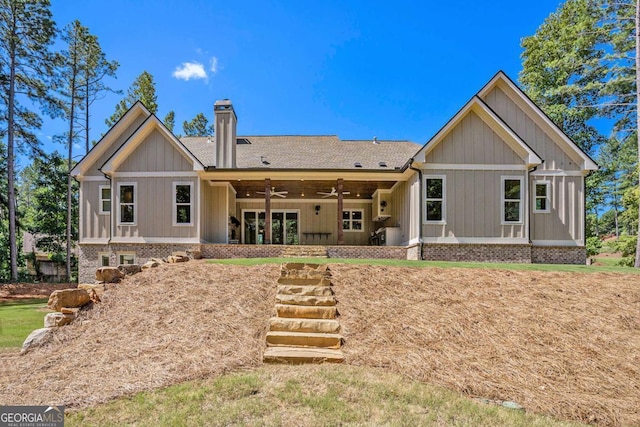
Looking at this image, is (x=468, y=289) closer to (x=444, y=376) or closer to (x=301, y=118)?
A: (x=444, y=376)

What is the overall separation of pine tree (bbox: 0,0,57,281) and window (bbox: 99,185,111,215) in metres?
8.07

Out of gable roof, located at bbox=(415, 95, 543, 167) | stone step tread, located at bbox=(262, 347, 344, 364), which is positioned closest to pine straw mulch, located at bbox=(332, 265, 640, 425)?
stone step tread, located at bbox=(262, 347, 344, 364)

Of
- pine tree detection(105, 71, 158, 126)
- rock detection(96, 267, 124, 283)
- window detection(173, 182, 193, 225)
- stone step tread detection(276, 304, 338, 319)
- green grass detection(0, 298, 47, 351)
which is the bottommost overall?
green grass detection(0, 298, 47, 351)

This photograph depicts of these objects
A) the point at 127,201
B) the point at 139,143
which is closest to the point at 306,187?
the point at 139,143

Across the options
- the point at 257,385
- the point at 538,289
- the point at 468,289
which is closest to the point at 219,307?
the point at 257,385

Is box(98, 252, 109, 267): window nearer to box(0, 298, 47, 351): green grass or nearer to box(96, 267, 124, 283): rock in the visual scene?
box(0, 298, 47, 351): green grass

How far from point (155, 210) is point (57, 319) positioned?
7706 millimetres

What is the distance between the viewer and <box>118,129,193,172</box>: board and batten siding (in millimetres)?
13461

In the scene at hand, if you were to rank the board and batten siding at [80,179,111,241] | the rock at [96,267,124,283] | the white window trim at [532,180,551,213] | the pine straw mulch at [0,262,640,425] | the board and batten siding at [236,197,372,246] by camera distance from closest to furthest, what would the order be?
the pine straw mulch at [0,262,640,425], the rock at [96,267,124,283], the white window trim at [532,180,551,213], the board and batten siding at [80,179,111,241], the board and batten siding at [236,197,372,246]

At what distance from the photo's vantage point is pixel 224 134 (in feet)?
47.2

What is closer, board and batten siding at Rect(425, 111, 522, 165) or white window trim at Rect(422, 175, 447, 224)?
white window trim at Rect(422, 175, 447, 224)

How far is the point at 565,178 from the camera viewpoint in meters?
13.4

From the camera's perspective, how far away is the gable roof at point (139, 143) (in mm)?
13148

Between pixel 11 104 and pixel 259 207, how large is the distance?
46.2 ft
